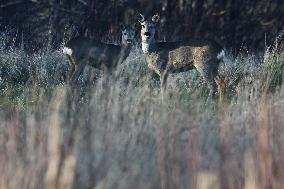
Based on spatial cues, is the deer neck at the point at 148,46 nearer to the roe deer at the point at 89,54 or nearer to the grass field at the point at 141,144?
the roe deer at the point at 89,54

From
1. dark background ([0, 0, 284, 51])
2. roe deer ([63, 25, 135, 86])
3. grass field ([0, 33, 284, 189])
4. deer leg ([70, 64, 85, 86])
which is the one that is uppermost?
dark background ([0, 0, 284, 51])

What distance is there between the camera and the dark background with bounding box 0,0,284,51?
53.3 ft

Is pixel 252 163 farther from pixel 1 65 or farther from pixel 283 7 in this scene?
pixel 283 7

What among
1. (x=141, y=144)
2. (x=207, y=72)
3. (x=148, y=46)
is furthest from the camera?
(x=148, y=46)

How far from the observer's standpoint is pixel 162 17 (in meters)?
16.5

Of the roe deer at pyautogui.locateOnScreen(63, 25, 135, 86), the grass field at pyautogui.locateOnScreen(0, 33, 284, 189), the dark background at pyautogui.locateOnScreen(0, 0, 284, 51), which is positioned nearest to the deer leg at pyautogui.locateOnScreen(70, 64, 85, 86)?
the roe deer at pyautogui.locateOnScreen(63, 25, 135, 86)

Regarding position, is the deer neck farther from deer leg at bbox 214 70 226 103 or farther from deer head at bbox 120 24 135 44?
deer leg at bbox 214 70 226 103

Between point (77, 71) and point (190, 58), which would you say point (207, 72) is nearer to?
point (190, 58)

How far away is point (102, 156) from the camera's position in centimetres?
508

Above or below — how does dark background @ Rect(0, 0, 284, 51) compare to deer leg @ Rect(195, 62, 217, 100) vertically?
above

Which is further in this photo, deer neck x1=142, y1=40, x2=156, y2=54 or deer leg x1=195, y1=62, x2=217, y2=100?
deer neck x1=142, y1=40, x2=156, y2=54

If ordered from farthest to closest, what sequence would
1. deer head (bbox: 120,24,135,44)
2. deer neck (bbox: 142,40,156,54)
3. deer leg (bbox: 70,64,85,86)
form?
deer head (bbox: 120,24,135,44) < deer neck (bbox: 142,40,156,54) < deer leg (bbox: 70,64,85,86)

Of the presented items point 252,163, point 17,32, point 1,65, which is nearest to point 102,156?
point 252,163

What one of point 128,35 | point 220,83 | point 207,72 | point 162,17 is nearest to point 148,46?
point 128,35
